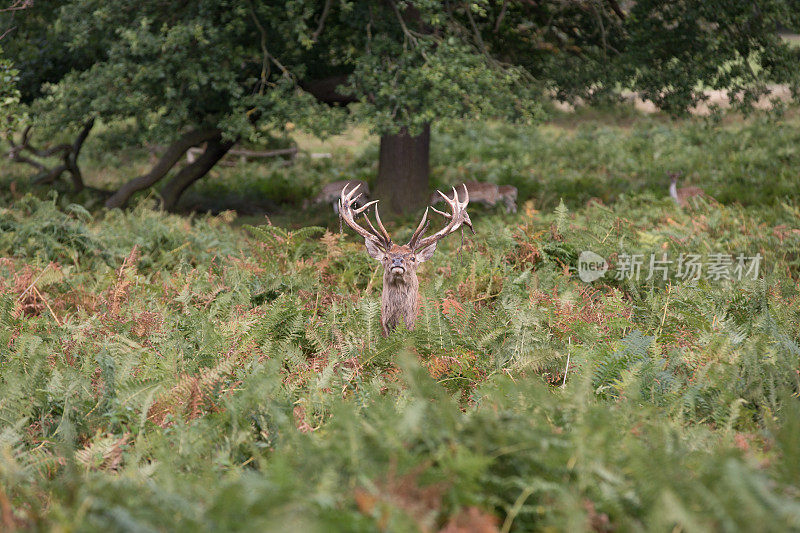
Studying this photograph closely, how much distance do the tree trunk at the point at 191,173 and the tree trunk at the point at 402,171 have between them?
3.38 m

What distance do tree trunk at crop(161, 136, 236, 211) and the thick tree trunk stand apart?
519mm

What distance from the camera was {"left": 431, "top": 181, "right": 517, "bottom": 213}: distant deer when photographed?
43.4ft

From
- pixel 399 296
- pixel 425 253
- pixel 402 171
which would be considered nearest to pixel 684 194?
pixel 402 171

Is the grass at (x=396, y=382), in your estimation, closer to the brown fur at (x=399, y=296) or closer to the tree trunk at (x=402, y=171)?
the brown fur at (x=399, y=296)

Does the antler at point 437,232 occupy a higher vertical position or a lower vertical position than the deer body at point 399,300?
higher

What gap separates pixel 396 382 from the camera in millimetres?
4645

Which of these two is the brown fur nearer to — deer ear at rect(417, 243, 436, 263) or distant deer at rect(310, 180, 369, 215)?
deer ear at rect(417, 243, 436, 263)

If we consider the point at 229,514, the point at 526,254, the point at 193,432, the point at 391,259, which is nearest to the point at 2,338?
the point at 193,432

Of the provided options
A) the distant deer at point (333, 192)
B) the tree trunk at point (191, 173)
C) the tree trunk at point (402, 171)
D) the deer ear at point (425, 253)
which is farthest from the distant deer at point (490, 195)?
the deer ear at point (425, 253)

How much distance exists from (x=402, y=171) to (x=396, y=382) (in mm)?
8902

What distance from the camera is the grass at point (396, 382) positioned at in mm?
2439

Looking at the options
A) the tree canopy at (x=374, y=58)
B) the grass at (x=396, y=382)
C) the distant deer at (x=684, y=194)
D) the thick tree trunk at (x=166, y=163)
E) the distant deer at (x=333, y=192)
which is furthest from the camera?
the distant deer at (x=333, y=192)

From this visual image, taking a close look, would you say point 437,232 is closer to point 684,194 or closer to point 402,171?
point 402,171

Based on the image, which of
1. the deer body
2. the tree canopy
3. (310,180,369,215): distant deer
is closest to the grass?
the deer body
